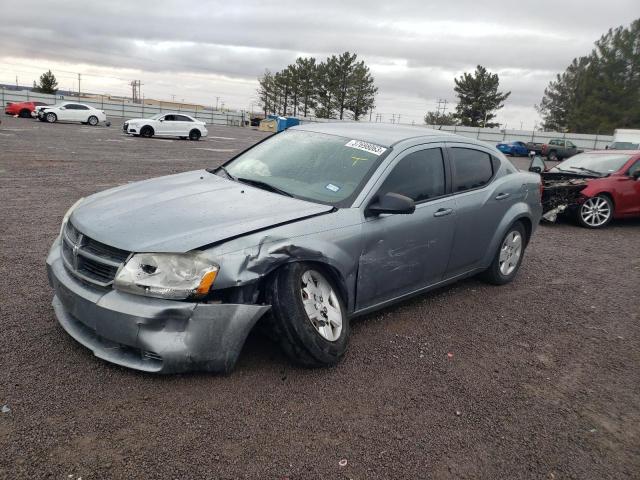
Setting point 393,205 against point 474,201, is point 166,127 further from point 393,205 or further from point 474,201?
point 393,205

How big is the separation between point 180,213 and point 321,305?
1072mm

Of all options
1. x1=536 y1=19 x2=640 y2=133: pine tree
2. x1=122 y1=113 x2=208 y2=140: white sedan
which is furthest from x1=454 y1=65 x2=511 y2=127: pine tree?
x1=122 y1=113 x2=208 y2=140: white sedan

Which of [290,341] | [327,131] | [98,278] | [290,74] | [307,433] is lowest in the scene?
[307,433]

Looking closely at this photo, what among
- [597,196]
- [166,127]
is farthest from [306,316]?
[166,127]

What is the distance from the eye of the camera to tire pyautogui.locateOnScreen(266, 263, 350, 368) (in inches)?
115

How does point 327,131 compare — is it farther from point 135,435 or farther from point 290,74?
point 290,74

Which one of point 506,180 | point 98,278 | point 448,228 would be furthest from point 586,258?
point 98,278

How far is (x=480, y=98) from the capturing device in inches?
2596

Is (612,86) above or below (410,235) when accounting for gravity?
above

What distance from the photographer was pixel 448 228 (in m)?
4.13

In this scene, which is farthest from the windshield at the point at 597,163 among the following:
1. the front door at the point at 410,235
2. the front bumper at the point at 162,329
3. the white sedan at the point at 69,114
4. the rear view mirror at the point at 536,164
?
the white sedan at the point at 69,114

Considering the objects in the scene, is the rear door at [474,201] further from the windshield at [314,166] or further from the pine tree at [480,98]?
the pine tree at [480,98]

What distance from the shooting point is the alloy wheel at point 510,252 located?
16.7 feet

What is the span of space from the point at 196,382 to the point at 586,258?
586 cm
